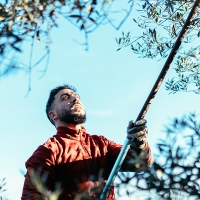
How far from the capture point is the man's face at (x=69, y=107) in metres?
5.25

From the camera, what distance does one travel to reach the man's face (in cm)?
525

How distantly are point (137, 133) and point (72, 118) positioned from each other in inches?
47.4

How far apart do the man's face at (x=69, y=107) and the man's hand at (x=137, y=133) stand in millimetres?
1004

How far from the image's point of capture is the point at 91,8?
260cm

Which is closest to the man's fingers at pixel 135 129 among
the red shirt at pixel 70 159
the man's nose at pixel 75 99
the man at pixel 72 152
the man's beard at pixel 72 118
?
the man at pixel 72 152

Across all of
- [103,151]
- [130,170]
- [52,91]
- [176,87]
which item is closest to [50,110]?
[52,91]

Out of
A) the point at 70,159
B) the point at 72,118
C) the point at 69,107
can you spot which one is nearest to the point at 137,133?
the point at 70,159

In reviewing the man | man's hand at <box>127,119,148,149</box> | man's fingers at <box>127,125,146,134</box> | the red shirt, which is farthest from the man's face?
man's fingers at <box>127,125,146,134</box>

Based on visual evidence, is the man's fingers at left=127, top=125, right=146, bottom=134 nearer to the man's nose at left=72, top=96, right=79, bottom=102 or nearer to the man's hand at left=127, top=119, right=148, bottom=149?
the man's hand at left=127, top=119, right=148, bottom=149

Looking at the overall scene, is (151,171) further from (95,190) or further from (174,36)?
(174,36)

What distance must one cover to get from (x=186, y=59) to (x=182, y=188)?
4.22 m

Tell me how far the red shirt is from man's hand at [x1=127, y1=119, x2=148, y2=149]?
0.18 m

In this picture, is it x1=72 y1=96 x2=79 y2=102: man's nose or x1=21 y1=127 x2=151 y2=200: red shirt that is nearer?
x1=21 y1=127 x2=151 y2=200: red shirt

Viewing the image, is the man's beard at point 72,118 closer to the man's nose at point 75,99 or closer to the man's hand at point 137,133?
the man's nose at point 75,99
